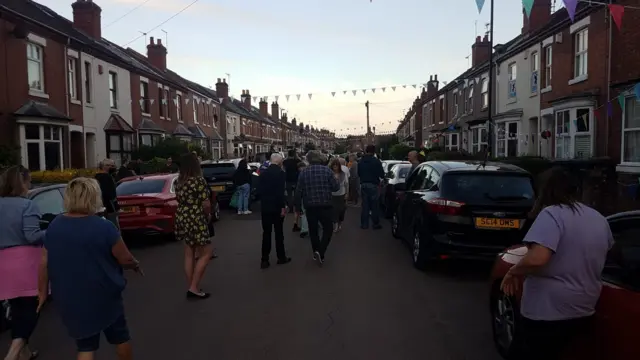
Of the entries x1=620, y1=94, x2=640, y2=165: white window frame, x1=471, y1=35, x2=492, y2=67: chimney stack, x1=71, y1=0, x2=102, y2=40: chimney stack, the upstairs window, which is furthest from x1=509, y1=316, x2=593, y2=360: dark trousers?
x1=471, y1=35, x2=492, y2=67: chimney stack

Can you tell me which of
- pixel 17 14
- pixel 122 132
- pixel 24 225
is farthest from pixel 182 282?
pixel 122 132

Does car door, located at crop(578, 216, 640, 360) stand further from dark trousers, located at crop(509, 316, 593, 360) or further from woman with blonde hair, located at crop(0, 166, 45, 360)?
woman with blonde hair, located at crop(0, 166, 45, 360)

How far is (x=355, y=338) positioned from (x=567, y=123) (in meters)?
15.3

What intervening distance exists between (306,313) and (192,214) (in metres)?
1.89

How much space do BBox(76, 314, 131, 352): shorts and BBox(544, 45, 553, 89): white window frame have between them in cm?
1920

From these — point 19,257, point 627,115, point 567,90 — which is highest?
point 567,90

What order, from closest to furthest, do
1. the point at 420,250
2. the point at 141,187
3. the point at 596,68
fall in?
the point at 420,250, the point at 141,187, the point at 596,68

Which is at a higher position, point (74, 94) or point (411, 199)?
point (74, 94)

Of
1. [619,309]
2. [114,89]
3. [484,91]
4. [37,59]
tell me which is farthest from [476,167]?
[484,91]

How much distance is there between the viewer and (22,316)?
424cm

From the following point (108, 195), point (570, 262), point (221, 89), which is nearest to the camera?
point (570, 262)

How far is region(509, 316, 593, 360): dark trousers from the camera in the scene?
321cm

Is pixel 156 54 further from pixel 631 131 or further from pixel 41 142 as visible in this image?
pixel 631 131

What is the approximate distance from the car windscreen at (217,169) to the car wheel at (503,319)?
1294 centimetres
